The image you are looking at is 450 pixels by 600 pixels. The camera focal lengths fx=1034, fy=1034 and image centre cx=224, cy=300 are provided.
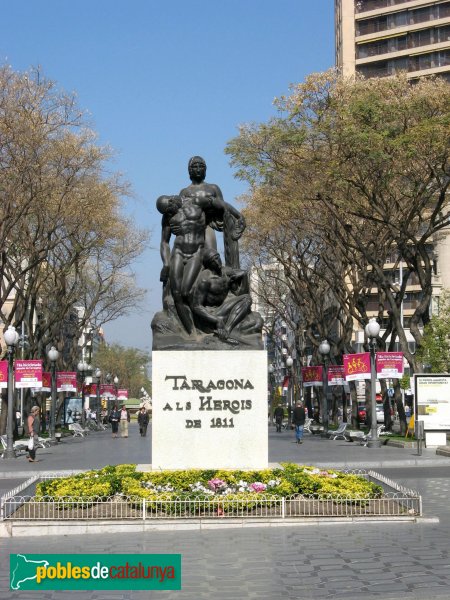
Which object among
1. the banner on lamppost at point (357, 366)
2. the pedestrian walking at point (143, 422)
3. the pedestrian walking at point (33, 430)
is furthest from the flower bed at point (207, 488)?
the pedestrian walking at point (143, 422)

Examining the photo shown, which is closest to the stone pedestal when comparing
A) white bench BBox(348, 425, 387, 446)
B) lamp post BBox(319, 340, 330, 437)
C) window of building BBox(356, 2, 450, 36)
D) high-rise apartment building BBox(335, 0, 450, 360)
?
white bench BBox(348, 425, 387, 446)

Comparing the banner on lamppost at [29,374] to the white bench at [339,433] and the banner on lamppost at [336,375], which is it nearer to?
the white bench at [339,433]

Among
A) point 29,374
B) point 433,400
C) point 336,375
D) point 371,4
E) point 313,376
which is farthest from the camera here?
point 371,4

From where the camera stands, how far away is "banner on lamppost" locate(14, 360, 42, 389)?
3772 cm

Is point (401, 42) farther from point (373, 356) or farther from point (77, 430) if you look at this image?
point (373, 356)

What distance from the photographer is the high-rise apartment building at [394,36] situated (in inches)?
3177

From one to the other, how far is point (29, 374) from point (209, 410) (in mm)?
21599

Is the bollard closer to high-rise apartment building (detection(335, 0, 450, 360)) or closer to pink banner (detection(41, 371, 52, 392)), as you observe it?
pink banner (detection(41, 371, 52, 392))

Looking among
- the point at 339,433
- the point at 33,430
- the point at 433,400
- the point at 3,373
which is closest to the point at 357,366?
the point at 433,400

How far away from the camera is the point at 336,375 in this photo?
165 ft

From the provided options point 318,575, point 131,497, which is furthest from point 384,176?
point 318,575

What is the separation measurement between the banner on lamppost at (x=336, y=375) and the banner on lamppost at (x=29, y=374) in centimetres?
1706

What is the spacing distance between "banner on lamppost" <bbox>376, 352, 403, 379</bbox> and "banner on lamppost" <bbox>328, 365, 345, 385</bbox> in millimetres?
11023

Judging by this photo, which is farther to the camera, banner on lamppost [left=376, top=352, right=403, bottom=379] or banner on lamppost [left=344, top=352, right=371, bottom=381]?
banner on lamppost [left=344, top=352, right=371, bottom=381]
